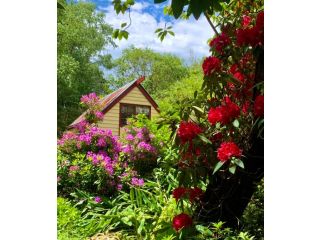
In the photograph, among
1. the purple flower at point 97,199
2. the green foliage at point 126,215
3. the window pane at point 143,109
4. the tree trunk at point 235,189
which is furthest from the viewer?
the window pane at point 143,109

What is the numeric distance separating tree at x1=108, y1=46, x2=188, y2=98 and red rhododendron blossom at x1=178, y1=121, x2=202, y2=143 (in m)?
2.94

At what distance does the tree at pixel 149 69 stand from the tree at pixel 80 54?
0.40 meters

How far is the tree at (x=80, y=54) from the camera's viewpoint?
521 cm

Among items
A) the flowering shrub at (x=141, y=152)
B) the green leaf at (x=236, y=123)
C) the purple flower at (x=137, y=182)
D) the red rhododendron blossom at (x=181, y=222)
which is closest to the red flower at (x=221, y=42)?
the green leaf at (x=236, y=123)

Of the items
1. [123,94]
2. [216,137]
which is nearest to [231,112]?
[216,137]

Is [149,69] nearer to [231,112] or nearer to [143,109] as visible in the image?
[143,109]

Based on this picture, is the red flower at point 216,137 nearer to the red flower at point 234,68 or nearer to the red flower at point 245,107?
the red flower at point 245,107

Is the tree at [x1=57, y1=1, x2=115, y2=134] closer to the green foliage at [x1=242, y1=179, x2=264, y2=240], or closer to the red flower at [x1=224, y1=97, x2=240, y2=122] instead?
the green foliage at [x1=242, y1=179, x2=264, y2=240]

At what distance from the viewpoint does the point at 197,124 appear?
5.62ft

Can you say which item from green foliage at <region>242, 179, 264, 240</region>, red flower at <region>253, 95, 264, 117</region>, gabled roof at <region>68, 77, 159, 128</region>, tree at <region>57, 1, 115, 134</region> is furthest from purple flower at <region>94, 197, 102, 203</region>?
tree at <region>57, 1, 115, 134</region>

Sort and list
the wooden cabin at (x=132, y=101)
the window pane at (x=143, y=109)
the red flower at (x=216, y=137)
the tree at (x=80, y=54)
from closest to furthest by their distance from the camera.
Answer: the red flower at (x=216, y=137) < the wooden cabin at (x=132, y=101) < the tree at (x=80, y=54) < the window pane at (x=143, y=109)

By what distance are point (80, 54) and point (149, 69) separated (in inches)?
107

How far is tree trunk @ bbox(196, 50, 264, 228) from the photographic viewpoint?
167 centimetres
